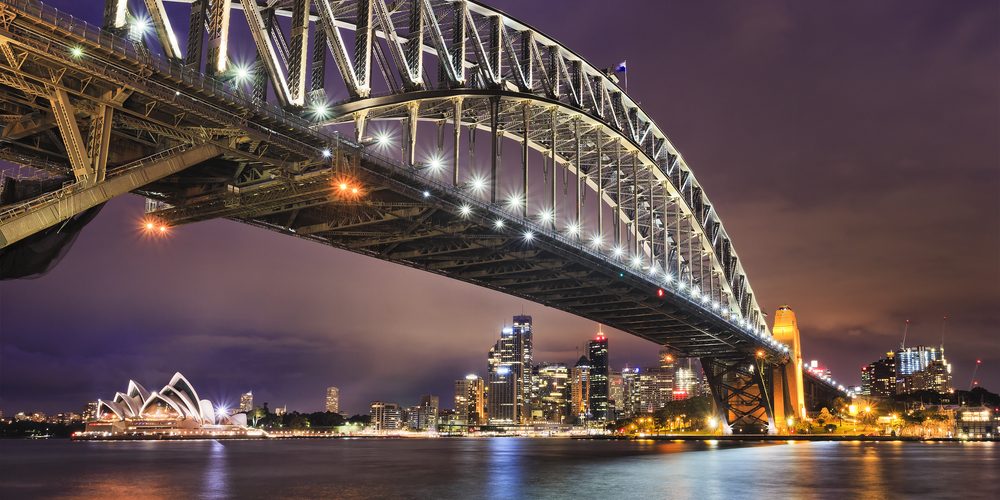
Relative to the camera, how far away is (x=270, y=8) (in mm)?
34344

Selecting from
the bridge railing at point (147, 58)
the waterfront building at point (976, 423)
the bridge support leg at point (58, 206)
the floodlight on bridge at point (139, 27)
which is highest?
the floodlight on bridge at point (139, 27)

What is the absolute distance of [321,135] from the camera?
3112 cm

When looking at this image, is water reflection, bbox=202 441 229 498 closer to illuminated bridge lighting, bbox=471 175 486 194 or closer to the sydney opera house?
illuminated bridge lighting, bbox=471 175 486 194

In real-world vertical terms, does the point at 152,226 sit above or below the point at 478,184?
below

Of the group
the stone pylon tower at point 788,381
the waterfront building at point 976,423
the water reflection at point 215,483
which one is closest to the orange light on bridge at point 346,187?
A: the water reflection at point 215,483

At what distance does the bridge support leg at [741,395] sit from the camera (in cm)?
10050

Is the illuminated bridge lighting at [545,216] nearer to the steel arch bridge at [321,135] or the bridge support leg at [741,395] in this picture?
the steel arch bridge at [321,135]

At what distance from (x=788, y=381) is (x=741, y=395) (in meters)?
7.34

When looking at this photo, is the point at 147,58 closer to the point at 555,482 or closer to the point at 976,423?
the point at 555,482

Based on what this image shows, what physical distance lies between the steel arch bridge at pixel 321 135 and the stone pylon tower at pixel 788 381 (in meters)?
40.9

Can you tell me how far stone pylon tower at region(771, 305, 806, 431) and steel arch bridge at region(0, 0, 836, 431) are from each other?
40874 mm

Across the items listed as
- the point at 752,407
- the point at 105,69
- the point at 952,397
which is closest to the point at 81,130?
the point at 105,69

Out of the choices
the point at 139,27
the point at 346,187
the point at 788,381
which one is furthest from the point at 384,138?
the point at 788,381

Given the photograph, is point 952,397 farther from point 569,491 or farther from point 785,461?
point 569,491
